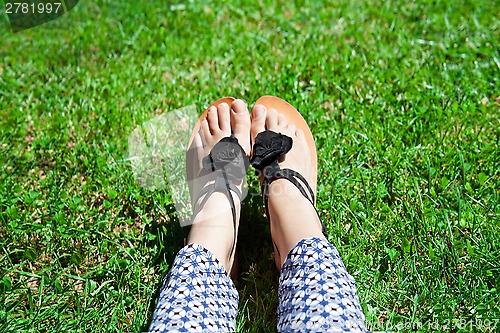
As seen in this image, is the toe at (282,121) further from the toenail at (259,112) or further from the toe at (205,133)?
the toe at (205,133)

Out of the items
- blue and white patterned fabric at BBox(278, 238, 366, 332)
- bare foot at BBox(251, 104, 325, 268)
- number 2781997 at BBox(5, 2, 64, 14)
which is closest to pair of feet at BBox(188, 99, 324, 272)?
bare foot at BBox(251, 104, 325, 268)

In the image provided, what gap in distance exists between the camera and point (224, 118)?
8.44 feet

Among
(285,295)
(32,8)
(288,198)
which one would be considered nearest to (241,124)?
(288,198)

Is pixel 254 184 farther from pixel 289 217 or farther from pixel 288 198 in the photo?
pixel 289 217

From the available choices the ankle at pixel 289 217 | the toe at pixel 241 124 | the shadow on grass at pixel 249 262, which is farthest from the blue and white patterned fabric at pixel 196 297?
the toe at pixel 241 124

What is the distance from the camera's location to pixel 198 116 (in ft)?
9.42

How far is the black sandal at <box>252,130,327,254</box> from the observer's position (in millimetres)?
2271

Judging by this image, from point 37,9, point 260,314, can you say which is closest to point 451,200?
point 260,314

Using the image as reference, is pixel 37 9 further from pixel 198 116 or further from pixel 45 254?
pixel 45 254

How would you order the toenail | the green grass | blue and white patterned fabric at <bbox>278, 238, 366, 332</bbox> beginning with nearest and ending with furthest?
blue and white patterned fabric at <bbox>278, 238, 366, 332</bbox>, the green grass, the toenail

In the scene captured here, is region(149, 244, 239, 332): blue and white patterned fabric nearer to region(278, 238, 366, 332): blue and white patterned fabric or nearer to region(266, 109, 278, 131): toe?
region(278, 238, 366, 332): blue and white patterned fabric

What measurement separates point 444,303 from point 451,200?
570 mm

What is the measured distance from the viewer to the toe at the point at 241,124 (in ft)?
8.15

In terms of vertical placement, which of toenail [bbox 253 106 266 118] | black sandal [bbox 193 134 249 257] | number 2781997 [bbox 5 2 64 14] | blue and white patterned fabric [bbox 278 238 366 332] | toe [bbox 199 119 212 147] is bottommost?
blue and white patterned fabric [bbox 278 238 366 332]
